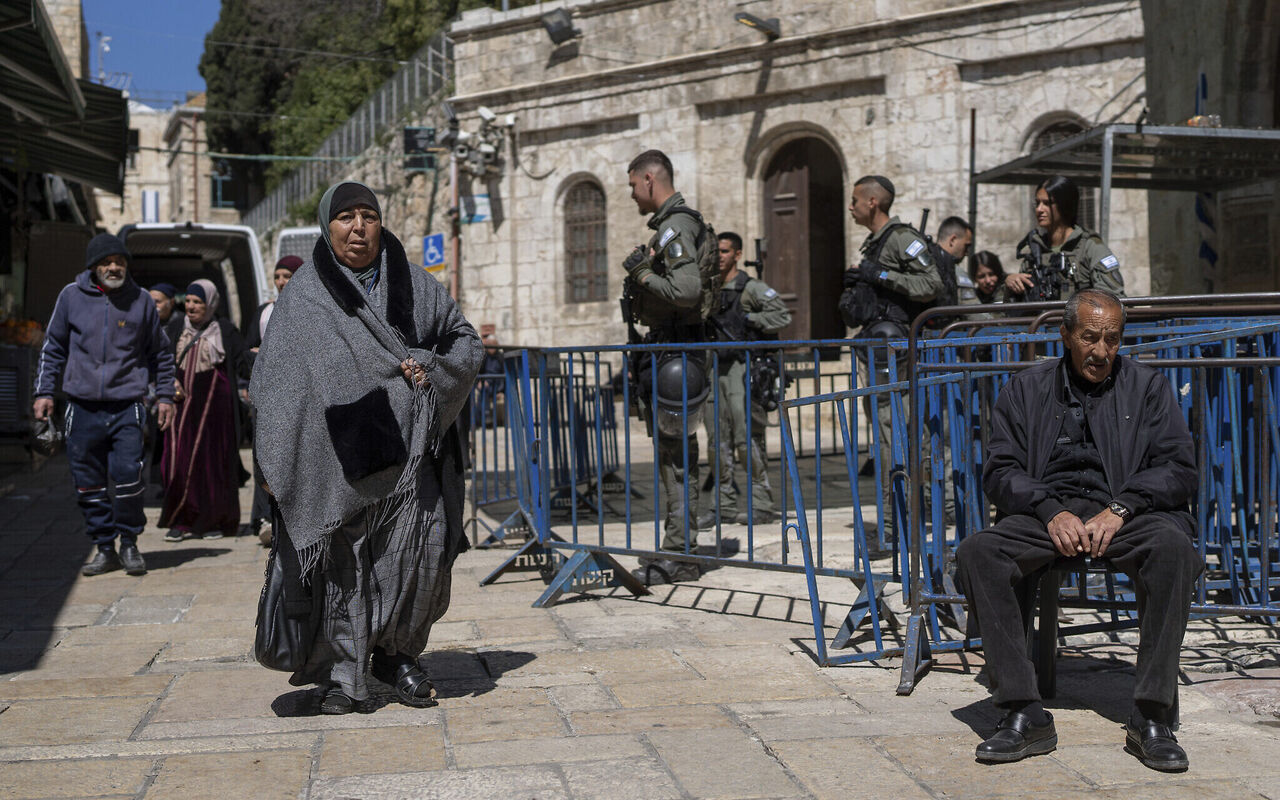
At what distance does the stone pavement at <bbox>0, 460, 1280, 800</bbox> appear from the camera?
12.2 feet

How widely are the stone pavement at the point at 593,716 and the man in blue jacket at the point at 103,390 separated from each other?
1.09 metres

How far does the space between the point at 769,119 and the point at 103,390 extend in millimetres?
14708

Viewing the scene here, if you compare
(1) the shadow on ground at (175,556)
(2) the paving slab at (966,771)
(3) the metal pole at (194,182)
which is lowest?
(2) the paving slab at (966,771)

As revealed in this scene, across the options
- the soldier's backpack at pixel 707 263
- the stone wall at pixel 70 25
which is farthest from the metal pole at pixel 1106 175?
the stone wall at pixel 70 25

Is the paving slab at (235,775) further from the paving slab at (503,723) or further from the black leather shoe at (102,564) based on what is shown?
the black leather shoe at (102,564)

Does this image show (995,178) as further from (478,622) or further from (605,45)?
(605,45)

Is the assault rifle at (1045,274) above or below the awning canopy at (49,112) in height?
below

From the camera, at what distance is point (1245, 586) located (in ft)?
16.5

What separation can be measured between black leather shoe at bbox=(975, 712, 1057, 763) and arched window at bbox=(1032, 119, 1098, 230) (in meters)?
14.7

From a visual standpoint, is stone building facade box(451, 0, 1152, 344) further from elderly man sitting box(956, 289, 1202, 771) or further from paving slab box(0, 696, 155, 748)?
paving slab box(0, 696, 155, 748)

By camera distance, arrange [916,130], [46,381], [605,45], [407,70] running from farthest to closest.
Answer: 1. [407,70]
2. [605,45]
3. [916,130]
4. [46,381]

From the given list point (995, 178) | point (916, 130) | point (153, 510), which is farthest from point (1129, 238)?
point (153, 510)

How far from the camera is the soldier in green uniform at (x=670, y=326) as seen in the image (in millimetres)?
6570

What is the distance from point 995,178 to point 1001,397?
20.8 feet
